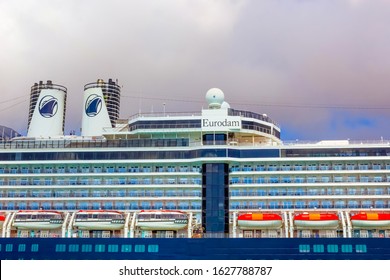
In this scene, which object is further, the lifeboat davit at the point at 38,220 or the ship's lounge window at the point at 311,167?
the ship's lounge window at the point at 311,167

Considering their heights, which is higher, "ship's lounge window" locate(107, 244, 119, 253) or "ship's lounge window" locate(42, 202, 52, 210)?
"ship's lounge window" locate(42, 202, 52, 210)

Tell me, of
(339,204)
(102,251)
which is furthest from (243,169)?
(102,251)

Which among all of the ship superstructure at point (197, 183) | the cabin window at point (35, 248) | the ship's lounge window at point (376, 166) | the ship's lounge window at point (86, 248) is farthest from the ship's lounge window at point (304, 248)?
the cabin window at point (35, 248)

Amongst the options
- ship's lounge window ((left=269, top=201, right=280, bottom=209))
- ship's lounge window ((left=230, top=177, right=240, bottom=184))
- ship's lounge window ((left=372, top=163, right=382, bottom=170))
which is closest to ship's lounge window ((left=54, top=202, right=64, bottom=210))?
ship's lounge window ((left=230, top=177, right=240, bottom=184))

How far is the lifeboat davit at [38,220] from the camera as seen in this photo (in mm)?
44000

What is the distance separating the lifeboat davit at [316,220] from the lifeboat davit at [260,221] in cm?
149

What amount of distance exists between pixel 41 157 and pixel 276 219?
2041 centimetres

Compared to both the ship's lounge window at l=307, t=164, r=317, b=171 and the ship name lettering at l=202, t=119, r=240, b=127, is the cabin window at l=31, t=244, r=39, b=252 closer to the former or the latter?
the ship name lettering at l=202, t=119, r=240, b=127

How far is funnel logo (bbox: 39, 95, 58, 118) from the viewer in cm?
5506

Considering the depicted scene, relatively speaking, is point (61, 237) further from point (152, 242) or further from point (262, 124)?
point (262, 124)

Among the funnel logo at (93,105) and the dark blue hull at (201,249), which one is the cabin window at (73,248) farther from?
the funnel logo at (93,105)

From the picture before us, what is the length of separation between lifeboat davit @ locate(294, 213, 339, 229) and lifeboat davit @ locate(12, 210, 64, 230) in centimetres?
1846

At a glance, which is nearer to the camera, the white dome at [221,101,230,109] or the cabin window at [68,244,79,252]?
the cabin window at [68,244,79,252]

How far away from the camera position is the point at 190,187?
45.1 meters
